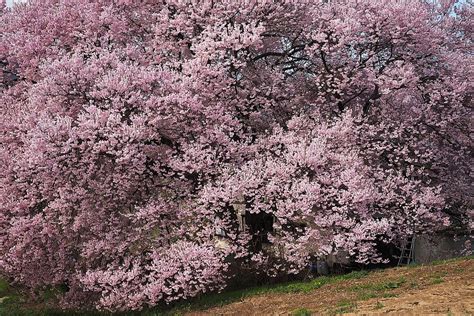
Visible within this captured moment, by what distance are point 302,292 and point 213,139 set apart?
15.9 ft

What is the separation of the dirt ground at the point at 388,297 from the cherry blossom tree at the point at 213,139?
1328mm

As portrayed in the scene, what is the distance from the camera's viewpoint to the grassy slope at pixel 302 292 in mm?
11016

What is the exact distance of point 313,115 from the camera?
17.1 metres

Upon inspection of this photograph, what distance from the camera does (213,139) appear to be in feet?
50.0

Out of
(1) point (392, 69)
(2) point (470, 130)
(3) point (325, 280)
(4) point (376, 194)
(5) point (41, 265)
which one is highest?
(1) point (392, 69)

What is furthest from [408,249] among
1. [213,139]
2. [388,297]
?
[388,297]

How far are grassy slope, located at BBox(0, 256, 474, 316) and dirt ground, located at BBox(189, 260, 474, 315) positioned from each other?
2 cm

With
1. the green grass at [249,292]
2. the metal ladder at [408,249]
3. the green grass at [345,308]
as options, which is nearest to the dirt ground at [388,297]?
the green grass at [345,308]

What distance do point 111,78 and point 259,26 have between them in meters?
4.55

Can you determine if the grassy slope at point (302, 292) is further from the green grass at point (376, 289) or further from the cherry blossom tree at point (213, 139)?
the cherry blossom tree at point (213, 139)

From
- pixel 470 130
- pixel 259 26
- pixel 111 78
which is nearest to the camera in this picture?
pixel 111 78

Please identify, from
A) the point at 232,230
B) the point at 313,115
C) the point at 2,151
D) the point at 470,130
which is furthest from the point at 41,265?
the point at 470,130

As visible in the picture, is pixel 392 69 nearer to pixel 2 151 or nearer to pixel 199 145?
pixel 199 145

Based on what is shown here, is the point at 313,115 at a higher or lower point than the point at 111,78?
lower
